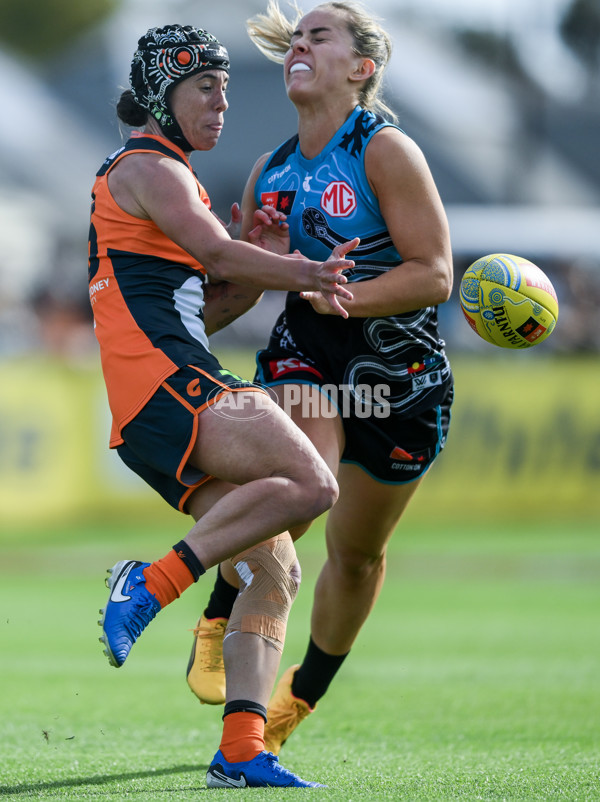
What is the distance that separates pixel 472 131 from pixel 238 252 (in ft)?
112

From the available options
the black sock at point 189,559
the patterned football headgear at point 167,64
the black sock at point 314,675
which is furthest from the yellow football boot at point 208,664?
the patterned football headgear at point 167,64

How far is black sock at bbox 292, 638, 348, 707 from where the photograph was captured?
5441 millimetres

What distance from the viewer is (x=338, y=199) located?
4.98m

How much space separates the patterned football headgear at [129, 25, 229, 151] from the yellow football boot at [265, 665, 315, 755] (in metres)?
2.49

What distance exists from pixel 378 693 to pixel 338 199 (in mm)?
3059

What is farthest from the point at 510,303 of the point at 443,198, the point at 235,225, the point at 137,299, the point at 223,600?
the point at 443,198

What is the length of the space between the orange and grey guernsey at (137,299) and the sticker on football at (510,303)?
129 cm

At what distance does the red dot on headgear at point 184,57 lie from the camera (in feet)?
15.1

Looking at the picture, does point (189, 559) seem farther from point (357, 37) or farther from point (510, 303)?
point (357, 37)

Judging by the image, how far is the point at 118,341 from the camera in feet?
14.6

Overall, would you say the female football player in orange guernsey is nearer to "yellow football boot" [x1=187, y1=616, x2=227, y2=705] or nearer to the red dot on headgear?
the red dot on headgear

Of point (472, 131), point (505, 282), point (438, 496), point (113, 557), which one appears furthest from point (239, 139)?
point (505, 282)

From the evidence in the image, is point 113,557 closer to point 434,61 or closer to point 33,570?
point 33,570

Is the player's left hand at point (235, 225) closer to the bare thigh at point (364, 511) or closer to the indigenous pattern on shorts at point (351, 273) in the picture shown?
the indigenous pattern on shorts at point (351, 273)
